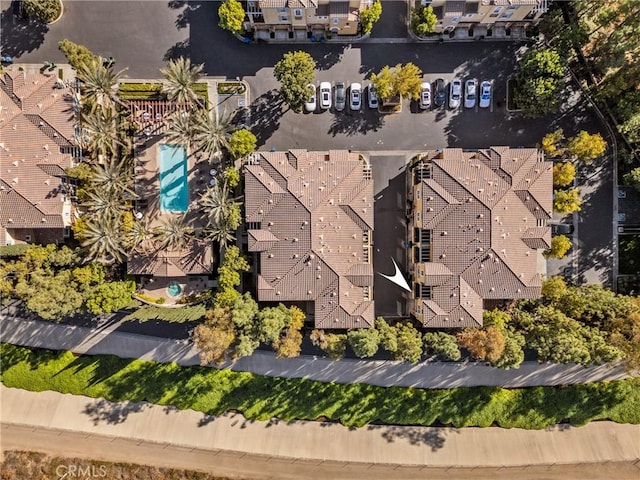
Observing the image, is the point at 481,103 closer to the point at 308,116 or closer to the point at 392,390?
the point at 308,116

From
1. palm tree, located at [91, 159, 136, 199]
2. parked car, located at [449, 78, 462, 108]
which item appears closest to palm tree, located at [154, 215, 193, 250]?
palm tree, located at [91, 159, 136, 199]

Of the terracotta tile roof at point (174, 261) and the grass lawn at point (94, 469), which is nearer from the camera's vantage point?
the terracotta tile roof at point (174, 261)

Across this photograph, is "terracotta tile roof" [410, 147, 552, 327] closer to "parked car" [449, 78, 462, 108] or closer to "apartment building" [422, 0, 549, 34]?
"parked car" [449, 78, 462, 108]

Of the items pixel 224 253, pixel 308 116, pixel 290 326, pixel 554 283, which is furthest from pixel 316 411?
pixel 308 116

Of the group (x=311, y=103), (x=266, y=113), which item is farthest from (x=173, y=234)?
(x=311, y=103)

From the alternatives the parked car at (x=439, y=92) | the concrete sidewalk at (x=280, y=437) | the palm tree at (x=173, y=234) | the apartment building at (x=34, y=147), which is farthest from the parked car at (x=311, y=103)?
the concrete sidewalk at (x=280, y=437)

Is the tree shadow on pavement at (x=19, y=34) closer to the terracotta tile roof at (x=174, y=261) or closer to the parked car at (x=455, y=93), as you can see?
the terracotta tile roof at (x=174, y=261)

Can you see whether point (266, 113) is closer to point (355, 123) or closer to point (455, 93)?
point (355, 123)
